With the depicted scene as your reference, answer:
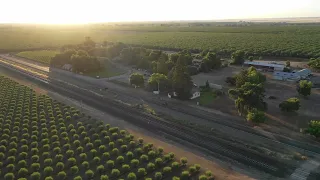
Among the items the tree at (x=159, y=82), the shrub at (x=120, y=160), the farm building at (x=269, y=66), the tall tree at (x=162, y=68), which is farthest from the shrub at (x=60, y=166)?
the farm building at (x=269, y=66)

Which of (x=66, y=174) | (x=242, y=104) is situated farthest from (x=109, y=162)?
(x=242, y=104)

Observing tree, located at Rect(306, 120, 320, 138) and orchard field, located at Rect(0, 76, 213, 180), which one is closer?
orchard field, located at Rect(0, 76, 213, 180)

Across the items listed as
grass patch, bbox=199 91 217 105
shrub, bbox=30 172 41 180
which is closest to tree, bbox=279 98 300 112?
grass patch, bbox=199 91 217 105

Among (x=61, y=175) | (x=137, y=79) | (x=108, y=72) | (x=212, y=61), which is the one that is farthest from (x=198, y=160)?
(x=108, y=72)

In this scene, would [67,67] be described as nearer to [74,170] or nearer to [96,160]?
[96,160]

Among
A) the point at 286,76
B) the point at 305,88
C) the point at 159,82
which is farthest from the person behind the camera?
the point at 286,76

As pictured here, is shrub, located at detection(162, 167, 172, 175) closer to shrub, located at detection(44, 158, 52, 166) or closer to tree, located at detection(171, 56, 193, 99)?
shrub, located at detection(44, 158, 52, 166)
